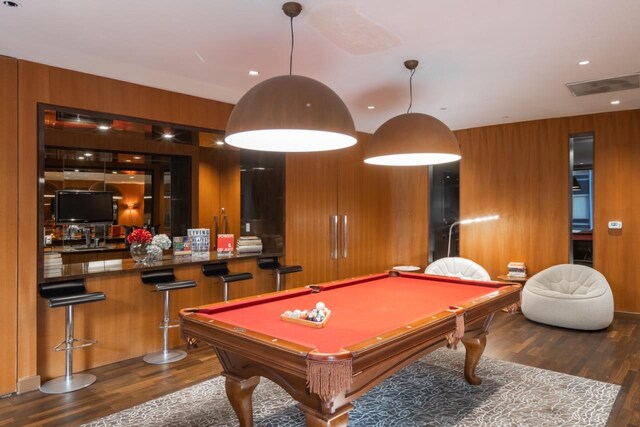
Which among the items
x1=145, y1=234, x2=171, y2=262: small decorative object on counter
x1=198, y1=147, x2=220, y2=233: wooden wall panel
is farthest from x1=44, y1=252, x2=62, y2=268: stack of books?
x1=198, y1=147, x2=220, y2=233: wooden wall panel

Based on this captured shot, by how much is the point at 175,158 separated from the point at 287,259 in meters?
2.35

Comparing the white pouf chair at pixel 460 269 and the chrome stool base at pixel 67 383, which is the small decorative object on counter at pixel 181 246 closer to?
the chrome stool base at pixel 67 383

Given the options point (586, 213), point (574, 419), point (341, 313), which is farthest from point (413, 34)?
point (586, 213)

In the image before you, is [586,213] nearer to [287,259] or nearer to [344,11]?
[287,259]

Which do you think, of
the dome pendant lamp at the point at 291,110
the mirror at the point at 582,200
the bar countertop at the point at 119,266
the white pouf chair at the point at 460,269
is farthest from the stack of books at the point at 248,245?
the mirror at the point at 582,200

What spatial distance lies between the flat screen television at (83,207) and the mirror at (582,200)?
8240mm

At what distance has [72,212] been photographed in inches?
202

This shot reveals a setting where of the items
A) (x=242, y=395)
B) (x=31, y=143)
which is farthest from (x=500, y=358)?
(x=31, y=143)

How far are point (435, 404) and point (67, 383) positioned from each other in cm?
318

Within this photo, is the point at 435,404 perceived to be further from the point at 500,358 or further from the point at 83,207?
the point at 83,207

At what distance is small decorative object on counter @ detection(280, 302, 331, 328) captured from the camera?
2.47 meters

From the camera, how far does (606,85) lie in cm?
460

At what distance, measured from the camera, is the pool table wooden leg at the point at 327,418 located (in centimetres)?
202

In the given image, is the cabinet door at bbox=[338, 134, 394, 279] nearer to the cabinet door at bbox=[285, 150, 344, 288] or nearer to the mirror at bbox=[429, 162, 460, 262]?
the cabinet door at bbox=[285, 150, 344, 288]
